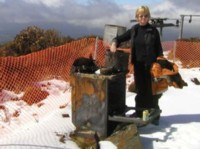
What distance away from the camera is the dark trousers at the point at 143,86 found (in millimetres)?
7543

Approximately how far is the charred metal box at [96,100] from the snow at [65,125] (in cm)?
34

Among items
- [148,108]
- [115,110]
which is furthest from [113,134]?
[148,108]

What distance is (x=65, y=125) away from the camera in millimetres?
8023

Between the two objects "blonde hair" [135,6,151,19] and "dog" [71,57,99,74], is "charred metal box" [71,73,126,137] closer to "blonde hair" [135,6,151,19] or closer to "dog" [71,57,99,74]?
"dog" [71,57,99,74]

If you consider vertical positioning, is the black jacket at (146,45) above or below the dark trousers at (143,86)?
above

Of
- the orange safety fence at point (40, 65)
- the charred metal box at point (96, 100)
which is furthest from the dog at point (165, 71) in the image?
the orange safety fence at point (40, 65)

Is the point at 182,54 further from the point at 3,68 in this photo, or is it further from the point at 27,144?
the point at 27,144

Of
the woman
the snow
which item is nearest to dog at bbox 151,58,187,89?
the woman

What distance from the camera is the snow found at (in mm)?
7012

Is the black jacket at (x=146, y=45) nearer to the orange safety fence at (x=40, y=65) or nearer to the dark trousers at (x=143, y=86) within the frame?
the dark trousers at (x=143, y=86)

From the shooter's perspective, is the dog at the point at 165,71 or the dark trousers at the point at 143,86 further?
the dark trousers at the point at 143,86

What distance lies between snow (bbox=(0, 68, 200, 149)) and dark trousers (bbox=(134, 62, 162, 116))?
37 cm

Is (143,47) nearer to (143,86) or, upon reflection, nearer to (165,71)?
(165,71)

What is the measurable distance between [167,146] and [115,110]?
0.93 meters
